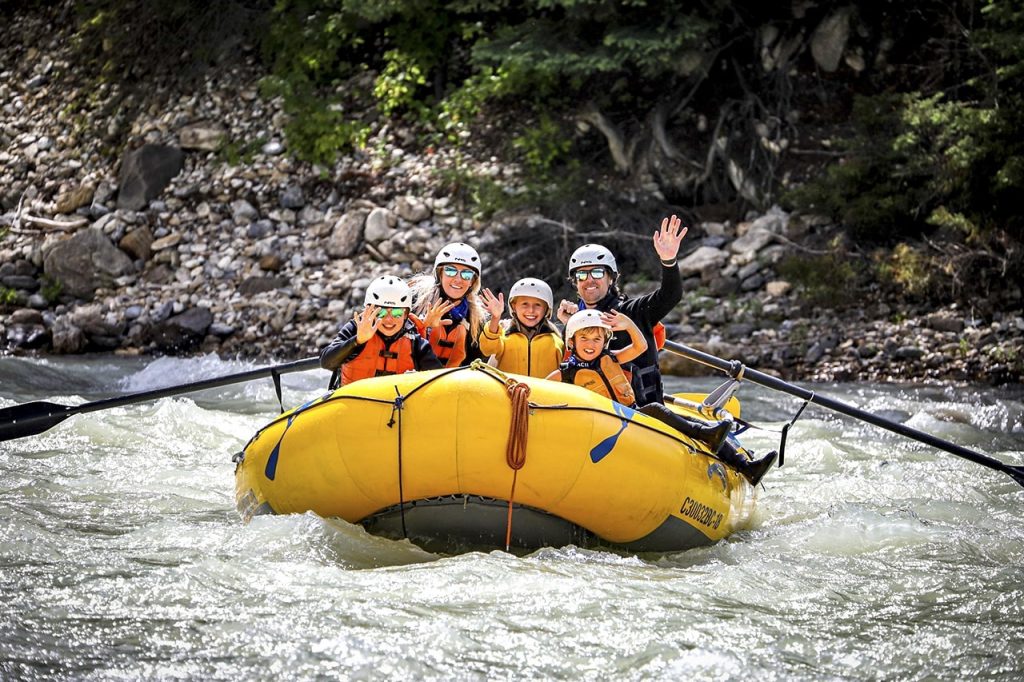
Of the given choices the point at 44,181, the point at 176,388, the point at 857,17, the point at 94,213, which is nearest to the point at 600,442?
the point at 176,388

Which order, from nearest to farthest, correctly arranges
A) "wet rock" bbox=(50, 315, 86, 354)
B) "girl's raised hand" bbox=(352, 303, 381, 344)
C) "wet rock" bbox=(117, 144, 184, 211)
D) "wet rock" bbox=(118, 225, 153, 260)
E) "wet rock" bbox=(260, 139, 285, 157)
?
"girl's raised hand" bbox=(352, 303, 381, 344) < "wet rock" bbox=(50, 315, 86, 354) < "wet rock" bbox=(118, 225, 153, 260) < "wet rock" bbox=(117, 144, 184, 211) < "wet rock" bbox=(260, 139, 285, 157)

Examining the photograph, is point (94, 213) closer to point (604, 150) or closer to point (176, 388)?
point (604, 150)

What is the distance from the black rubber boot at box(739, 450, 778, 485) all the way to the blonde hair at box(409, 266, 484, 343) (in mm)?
1505

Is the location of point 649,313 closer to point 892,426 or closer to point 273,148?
point 892,426

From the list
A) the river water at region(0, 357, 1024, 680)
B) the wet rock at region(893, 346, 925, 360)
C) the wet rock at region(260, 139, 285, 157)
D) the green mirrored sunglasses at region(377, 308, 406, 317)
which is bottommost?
the river water at region(0, 357, 1024, 680)

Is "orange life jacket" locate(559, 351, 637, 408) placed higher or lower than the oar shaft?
higher

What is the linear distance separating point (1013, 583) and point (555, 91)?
426 inches

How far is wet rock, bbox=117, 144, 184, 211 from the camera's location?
14.4m

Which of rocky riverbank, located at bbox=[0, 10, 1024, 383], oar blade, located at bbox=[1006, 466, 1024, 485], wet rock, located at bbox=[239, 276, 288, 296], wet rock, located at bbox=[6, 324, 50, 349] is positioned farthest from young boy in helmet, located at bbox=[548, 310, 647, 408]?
wet rock, located at bbox=[6, 324, 50, 349]

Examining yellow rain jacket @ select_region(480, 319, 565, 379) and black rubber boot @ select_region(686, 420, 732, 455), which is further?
yellow rain jacket @ select_region(480, 319, 565, 379)

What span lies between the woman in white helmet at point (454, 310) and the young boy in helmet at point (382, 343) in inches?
12.5

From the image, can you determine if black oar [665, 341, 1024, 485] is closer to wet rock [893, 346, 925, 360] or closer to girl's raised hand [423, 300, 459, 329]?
girl's raised hand [423, 300, 459, 329]

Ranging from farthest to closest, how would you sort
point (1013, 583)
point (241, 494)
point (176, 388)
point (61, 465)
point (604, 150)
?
point (604, 150), point (61, 465), point (176, 388), point (241, 494), point (1013, 583)

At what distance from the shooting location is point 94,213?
14406mm
